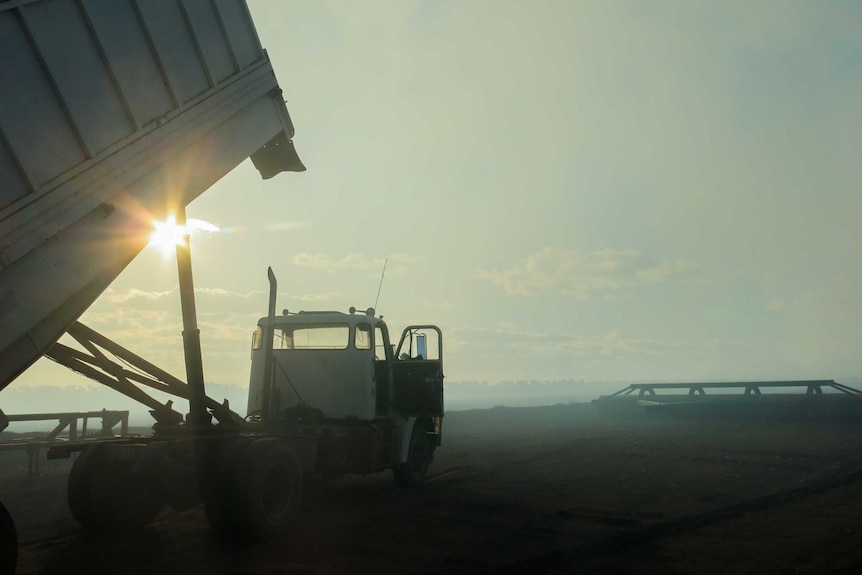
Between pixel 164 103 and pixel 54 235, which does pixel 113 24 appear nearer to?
pixel 164 103

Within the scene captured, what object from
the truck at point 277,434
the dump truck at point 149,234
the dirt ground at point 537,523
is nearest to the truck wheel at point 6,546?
the dump truck at point 149,234

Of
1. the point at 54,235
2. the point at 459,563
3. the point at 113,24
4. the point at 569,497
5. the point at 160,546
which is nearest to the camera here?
the point at 54,235

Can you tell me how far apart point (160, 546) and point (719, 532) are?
6496mm

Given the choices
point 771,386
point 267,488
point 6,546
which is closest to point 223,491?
point 267,488

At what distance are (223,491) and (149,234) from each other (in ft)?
10.1

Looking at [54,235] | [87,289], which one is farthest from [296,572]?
[54,235]

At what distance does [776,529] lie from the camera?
812 cm

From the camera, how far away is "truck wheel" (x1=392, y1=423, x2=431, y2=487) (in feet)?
39.4

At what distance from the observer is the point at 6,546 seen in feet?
16.9

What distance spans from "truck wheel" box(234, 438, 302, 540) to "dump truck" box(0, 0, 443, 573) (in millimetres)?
18

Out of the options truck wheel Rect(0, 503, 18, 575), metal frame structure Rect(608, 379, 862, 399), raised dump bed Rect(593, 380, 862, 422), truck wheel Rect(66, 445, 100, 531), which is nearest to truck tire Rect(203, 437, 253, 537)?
truck wheel Rect(66, 445, 100, 531)

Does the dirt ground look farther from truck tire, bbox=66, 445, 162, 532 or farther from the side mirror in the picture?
the side mirror

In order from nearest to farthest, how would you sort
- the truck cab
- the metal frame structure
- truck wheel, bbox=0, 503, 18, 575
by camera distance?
truck wheel, bbox=0, 503, 18, 575
the truck cab
the metal frame structure

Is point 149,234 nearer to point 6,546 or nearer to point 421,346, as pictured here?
point 6,546
